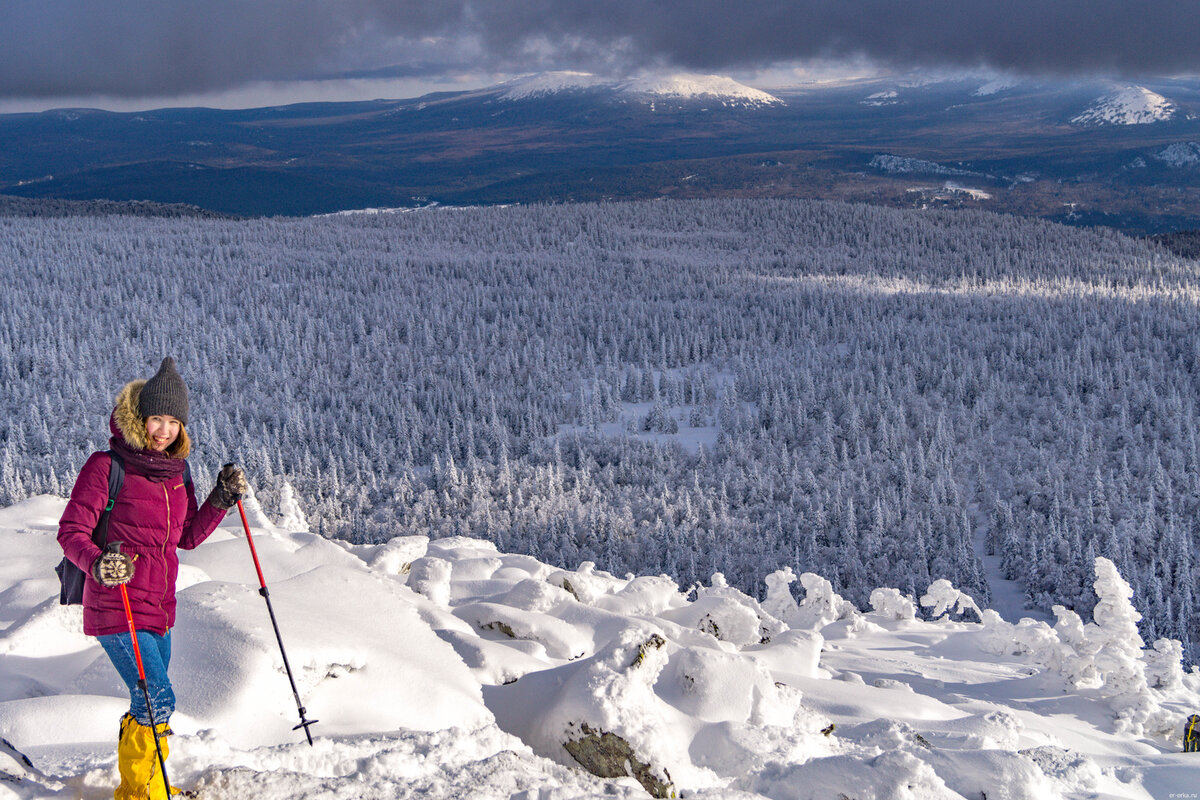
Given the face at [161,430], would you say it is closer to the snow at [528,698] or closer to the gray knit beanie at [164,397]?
the gray knit beanie at [164,397]

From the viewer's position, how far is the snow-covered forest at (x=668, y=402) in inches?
782

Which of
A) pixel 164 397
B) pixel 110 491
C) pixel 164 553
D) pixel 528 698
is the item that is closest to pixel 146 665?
pixel 164 553

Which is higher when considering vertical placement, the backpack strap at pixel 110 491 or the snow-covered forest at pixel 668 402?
the backpack strap at pixel 110 491

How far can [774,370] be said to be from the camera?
3409cm

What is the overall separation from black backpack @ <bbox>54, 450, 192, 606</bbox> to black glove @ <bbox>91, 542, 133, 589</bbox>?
0.96ft

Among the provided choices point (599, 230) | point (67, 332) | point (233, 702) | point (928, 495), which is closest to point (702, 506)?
point (928, 495)

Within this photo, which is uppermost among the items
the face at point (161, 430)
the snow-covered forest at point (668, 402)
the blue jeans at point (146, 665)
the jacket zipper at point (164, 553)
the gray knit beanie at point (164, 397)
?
the gray knit beanie at point (164, 397)

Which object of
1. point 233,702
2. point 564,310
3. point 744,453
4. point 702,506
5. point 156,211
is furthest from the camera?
point 156,211

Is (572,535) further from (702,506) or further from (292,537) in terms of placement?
(292,537)

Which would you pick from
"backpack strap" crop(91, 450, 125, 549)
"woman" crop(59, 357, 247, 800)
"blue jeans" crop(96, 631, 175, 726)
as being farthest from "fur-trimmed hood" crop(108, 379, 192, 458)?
"blue jeans" crop(96, 631, 175, 726)

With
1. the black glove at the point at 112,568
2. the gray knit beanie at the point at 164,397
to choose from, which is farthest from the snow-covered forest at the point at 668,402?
the black glove at the point at 112,568

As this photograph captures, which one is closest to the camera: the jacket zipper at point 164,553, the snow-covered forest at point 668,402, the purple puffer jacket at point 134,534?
the purple puffer jacket at point 134,534

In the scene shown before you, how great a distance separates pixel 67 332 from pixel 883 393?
118ft

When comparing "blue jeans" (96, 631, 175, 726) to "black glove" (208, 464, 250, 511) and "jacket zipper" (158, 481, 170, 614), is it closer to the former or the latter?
"jacket zipper" (158, 481, 170, 614)
